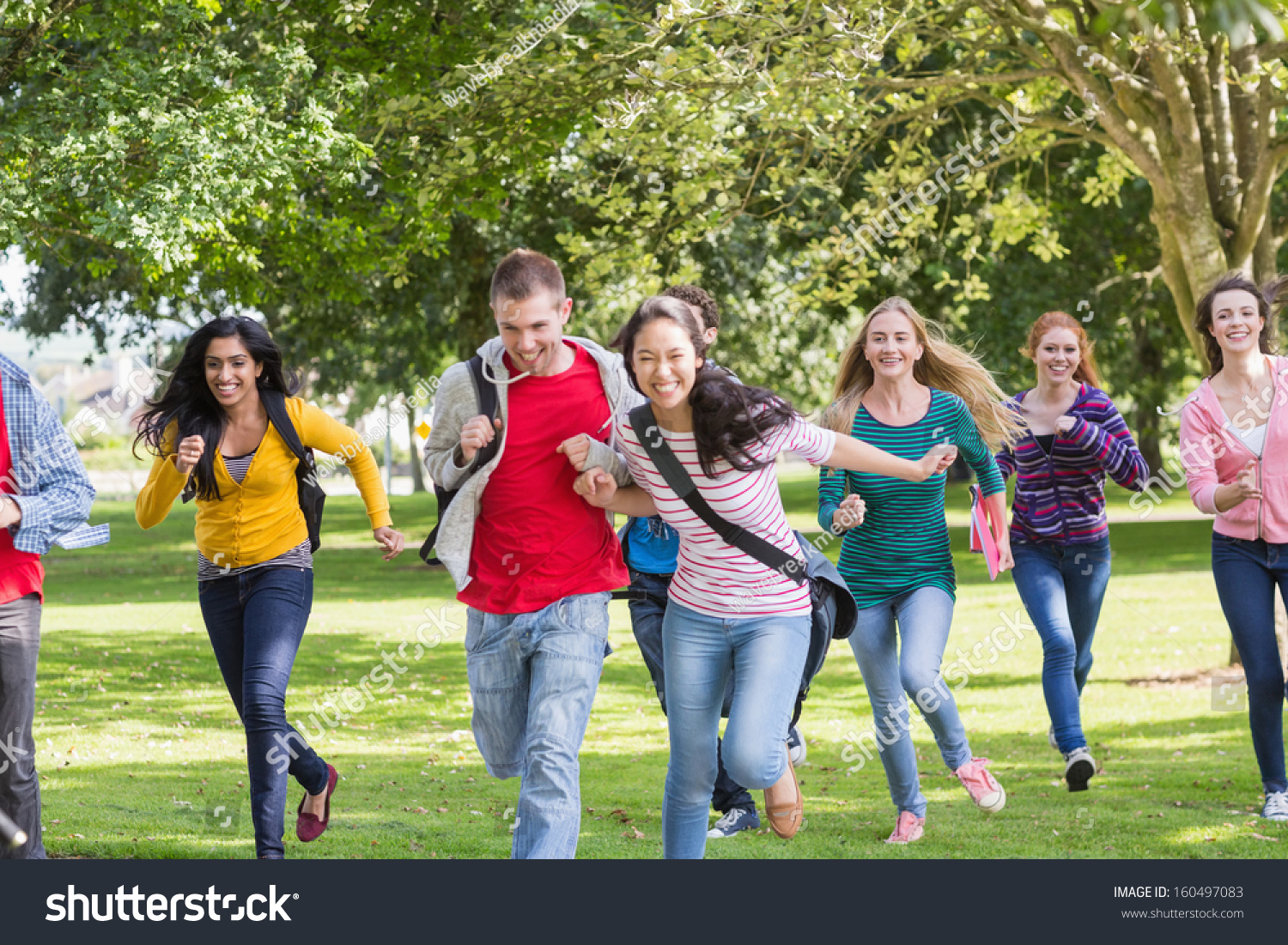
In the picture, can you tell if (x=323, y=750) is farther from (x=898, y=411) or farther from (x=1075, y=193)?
(x=1075, y=193)

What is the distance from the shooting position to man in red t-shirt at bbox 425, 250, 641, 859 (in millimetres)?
4418

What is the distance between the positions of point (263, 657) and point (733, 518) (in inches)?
75.9

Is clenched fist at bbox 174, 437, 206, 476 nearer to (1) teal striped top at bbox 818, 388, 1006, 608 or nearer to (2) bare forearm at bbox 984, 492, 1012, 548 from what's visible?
(1) teal striped top at bbox 818, 388, 1006, 608

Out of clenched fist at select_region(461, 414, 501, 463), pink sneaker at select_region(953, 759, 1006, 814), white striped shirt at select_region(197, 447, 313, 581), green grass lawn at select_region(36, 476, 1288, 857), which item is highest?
clenched fist at select_region(461, 414, 501, 463)

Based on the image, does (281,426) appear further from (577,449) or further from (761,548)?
(761,548)

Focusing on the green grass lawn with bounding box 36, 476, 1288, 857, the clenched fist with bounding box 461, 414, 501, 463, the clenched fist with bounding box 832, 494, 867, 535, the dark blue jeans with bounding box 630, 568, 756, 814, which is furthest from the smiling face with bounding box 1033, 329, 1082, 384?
the clenched fist with bounding box 461, 414, 501, 463

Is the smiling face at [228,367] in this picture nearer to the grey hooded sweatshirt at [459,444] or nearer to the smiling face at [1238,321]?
the grey hooded sweatshirt at [459,444]

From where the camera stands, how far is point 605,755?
29.2 feet

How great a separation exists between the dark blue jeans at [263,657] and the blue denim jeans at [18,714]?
69 cm

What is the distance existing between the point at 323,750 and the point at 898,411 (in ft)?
15.6

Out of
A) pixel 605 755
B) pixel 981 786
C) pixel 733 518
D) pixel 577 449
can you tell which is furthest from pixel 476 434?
pixel 605 755

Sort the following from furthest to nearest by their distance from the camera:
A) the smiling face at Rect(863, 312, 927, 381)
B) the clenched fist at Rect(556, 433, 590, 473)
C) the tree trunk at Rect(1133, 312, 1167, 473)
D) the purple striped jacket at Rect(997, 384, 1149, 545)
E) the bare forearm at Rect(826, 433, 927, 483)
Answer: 1. the tree trunk at Rect(1133, 312, 1167, 473)
2. the purple striped jacket at Rect(997, 384, 1149, 545)
3. the smiling face at Rect(863, 312, 927, 381)
4. the bare forearm at Rect(826, 433, 927, 483)
5. the clenched fist at Rect(556, 433, 590, 473)

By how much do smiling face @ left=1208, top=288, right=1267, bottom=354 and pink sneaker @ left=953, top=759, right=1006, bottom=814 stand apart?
2.15 m
